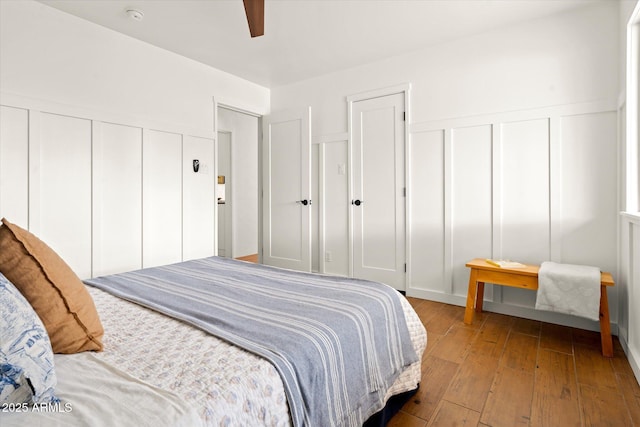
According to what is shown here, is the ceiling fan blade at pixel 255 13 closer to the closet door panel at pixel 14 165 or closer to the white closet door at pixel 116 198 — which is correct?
the white closet door at pixel 116 198

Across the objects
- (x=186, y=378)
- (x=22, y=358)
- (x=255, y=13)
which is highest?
(x=255, y=13)

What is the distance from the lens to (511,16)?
279 centimetres

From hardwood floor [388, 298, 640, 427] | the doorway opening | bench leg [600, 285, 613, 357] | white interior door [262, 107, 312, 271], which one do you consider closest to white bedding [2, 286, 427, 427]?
hardwood floor [388, 298, 640, 427]

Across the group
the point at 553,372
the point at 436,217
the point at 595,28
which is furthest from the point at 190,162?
the point at 595,28

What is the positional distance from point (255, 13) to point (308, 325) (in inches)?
72.2

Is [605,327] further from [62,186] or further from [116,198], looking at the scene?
[62,186]

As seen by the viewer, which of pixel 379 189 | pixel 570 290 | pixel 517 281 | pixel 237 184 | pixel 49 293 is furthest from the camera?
pixel 237 184

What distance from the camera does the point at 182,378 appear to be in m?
0.85

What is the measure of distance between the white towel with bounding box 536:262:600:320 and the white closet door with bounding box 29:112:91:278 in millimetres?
3666

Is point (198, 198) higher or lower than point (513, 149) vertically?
lower

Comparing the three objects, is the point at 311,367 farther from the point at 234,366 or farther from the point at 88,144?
the point at 88,144

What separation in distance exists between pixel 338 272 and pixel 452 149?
1.93 meters

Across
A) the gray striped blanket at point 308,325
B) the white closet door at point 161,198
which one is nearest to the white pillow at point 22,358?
the gray striped blanket at point 308,325

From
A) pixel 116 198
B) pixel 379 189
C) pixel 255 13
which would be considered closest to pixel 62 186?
pixel 116 198
